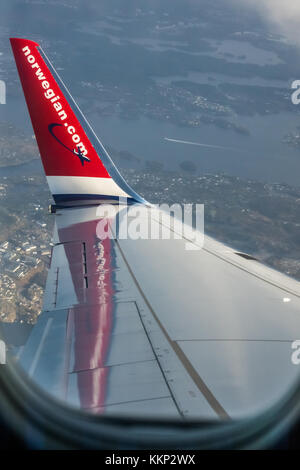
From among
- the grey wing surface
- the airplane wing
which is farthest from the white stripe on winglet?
the grey wing surface

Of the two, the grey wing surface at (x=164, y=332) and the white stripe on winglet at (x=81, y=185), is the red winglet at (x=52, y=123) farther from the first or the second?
the grey wing surface at (x=164, y=332)

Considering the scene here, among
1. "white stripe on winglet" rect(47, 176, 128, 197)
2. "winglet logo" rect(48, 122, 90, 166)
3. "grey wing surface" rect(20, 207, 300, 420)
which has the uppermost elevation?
"winglet logo" rect(48, 122, 90, 166)

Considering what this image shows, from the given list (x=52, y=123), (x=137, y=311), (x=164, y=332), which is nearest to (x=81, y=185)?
(x=52, y=123)

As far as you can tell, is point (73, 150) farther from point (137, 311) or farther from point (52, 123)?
point (137, 311)

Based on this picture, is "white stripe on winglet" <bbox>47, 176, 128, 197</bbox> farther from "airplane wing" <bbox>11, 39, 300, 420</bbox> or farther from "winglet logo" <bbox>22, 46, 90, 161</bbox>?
"winglet logo" <bbox>22, 46, 90, 161</bbox>

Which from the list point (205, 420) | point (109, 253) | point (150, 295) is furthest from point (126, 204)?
point (205, 420)

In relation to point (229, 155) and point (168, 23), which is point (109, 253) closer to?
point (229, 155)
